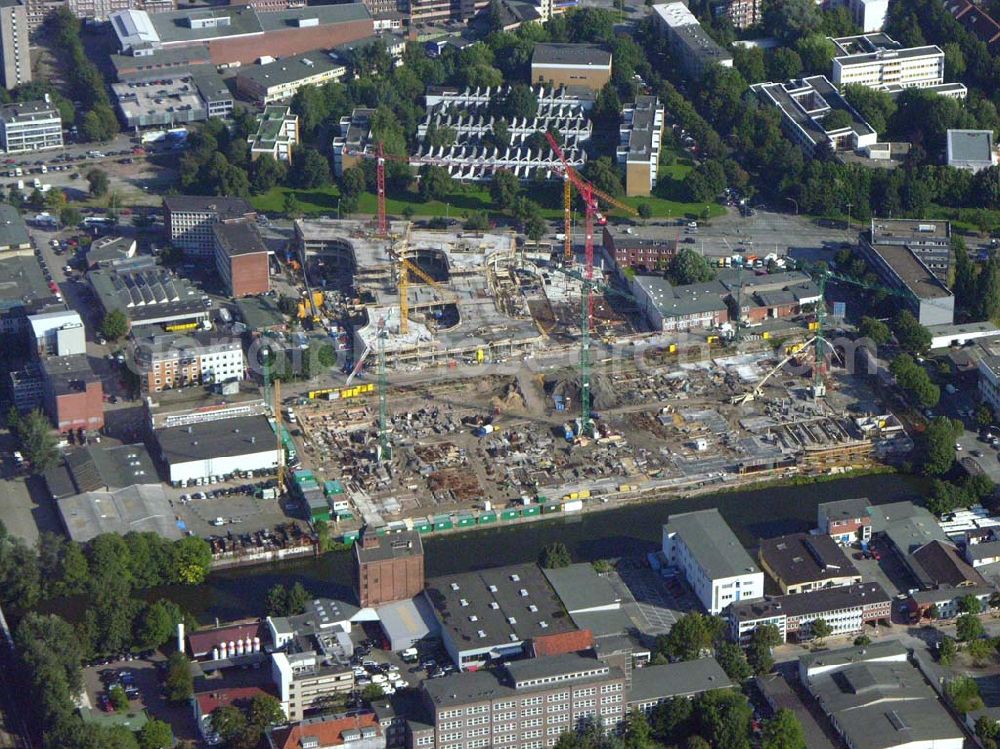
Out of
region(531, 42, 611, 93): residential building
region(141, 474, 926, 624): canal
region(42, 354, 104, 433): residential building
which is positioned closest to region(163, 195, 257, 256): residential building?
region(42, 354, 104, 433): residential building

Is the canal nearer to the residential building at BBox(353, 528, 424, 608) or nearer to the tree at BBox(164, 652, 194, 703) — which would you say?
the residential building at BBox(353, 528, 424, 608)

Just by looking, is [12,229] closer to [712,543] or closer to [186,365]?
[186,365]

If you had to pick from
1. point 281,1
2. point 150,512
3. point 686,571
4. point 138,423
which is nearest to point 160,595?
point 150,512

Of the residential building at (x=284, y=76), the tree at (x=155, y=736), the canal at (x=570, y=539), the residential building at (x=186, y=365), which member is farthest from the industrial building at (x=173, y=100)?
the tree at (x=155, y=736)

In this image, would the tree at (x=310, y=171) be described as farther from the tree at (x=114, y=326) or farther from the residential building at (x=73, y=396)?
the residential building at (x=73, y=396)

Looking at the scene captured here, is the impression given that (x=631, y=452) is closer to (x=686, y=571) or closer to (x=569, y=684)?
(x=686, y=571)

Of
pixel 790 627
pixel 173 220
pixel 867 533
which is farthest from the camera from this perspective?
pixel 173 220
